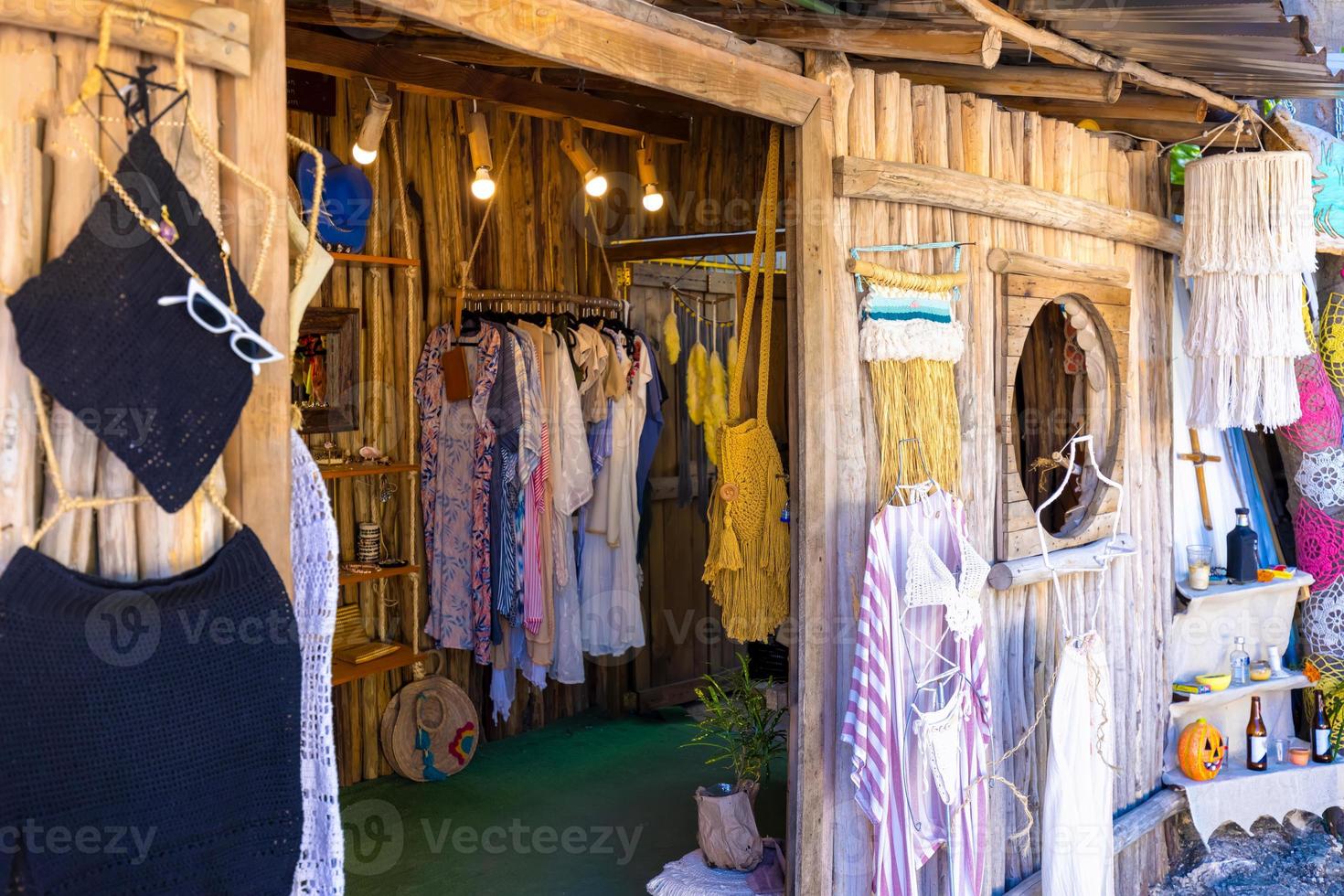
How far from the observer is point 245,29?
6.77ft

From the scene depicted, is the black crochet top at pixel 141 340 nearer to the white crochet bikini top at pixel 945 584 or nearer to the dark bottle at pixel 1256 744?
the white crochet bikini top at pixel 945 584

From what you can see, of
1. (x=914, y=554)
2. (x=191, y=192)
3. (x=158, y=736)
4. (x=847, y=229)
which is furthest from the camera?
(x=847, y=229)

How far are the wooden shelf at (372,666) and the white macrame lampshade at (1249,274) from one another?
380 cm

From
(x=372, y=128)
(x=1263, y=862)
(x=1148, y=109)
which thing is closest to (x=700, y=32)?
(x=372, y=128)

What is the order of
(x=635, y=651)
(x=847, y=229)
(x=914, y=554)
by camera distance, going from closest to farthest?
1. (x=914, y=554)
2. (x=847, y=229)
3. (x=635, y=651)

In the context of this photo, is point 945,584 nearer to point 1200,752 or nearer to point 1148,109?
point 1200,752

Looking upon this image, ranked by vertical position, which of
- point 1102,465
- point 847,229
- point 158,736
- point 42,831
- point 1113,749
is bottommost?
point 1113,749

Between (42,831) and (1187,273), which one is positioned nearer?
(42,831)

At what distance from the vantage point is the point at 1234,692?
5086 mm

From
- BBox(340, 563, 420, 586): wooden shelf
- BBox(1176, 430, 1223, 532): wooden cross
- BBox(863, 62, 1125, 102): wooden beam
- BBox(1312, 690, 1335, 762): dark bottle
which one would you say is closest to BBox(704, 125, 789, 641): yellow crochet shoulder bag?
BBox(863, 62, 1125, 102): wooden beam

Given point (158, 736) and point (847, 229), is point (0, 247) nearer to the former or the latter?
point (158, 736)

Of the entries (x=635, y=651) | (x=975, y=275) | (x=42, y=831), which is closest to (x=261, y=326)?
(x=42, y=831)

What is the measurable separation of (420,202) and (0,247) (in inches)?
158

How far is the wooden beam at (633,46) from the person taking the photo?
2520mm
